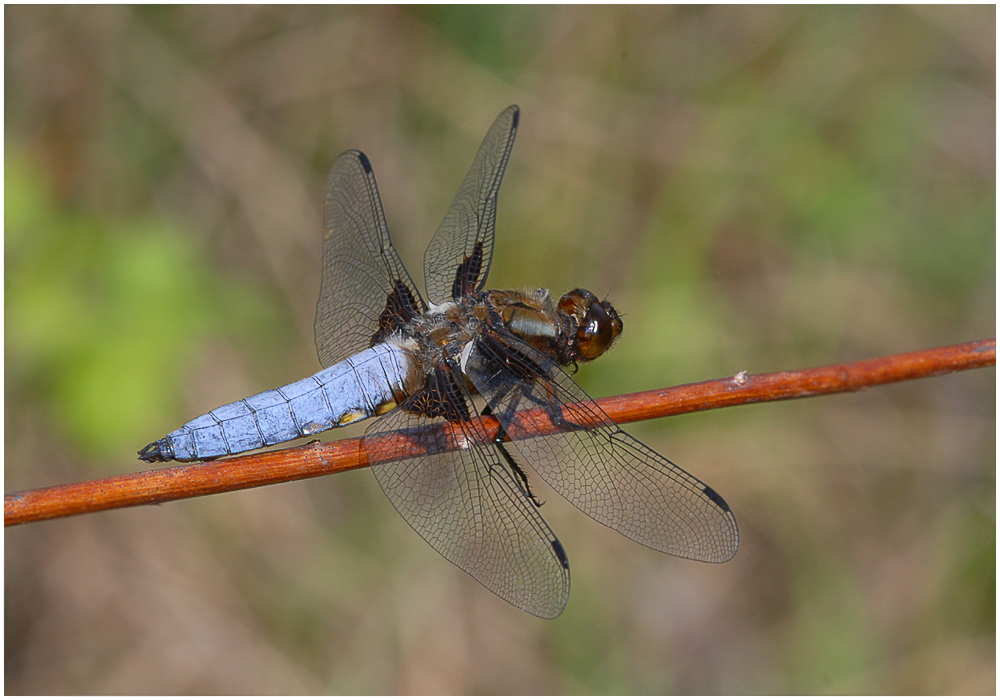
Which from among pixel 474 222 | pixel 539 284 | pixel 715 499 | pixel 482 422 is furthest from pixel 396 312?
pixel 539 284

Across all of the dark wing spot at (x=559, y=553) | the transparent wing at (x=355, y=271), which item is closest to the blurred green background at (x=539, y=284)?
the transparent wing at (x=355, y=271)

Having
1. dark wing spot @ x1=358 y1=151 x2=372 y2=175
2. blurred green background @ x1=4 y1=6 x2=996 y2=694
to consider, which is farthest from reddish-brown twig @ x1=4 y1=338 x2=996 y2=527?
blurred green background @ x1=4 y1=6 x2=996 y2=694

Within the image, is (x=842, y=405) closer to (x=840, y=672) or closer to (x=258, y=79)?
(x=840, y=672)

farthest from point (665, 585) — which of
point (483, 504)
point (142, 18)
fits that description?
point (142, 18)

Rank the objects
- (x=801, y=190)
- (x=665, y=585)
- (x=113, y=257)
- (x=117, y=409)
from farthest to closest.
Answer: (x=801, y=190), (x=665, y=585), (x=113, y=257), (x=117, y=409)

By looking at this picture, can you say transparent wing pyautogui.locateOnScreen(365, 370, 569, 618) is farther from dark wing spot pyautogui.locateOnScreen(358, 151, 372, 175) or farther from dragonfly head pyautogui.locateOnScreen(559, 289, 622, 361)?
dark wing spot pyautogui.locateOnScreen(358, 151, 372, 175)

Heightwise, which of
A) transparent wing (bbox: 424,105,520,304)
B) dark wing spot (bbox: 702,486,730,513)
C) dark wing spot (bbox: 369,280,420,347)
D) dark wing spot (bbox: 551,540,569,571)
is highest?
transparent wing (bbox: 424,105,520,304)
